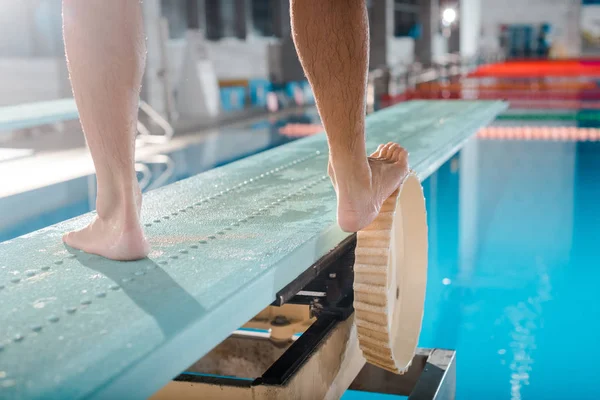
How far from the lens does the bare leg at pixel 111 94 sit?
1.06 m

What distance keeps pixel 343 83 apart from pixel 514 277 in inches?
62.1

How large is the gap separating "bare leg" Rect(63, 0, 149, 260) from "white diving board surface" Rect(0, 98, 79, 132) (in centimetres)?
250

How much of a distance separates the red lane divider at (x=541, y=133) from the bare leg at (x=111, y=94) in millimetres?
5733

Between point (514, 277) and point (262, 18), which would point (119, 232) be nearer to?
point (514, 277)

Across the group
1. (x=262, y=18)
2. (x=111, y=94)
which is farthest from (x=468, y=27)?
(x=111, y=94)

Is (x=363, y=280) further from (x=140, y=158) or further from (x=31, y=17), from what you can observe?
(x=31, y=17)

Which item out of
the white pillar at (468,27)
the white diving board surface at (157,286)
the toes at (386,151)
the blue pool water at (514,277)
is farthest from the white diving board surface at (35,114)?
the white pillar at (468,27)

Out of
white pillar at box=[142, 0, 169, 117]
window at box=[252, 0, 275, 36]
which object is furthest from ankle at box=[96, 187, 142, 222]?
window at box=[252, 0, 275, 36]

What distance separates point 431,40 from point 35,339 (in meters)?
18.1

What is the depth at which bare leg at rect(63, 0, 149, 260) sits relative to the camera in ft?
3.47

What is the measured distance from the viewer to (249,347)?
1787 mm

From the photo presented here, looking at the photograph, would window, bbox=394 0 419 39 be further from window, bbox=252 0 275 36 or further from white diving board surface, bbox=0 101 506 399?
white diving board surface, bbox=0 101 506 399

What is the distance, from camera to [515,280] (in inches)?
101

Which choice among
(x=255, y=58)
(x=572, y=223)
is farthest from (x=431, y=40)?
(x=572, y=223)
